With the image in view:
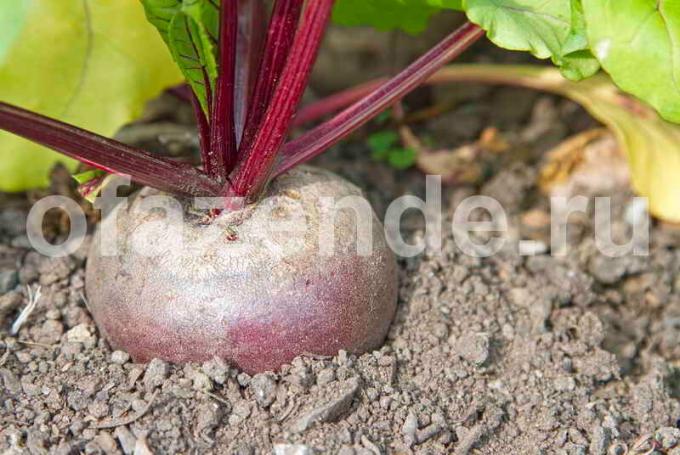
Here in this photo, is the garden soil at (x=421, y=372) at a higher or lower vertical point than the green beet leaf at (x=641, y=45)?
lower

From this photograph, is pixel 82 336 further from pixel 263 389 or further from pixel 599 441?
pixel 599 441

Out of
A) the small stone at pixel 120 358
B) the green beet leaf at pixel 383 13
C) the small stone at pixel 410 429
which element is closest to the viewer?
the small stone at pixel 410 429

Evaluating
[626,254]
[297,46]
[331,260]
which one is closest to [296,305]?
[331,260]

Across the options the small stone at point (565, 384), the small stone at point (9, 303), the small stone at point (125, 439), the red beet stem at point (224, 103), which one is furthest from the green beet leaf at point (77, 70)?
the small stone at point (565, 384)

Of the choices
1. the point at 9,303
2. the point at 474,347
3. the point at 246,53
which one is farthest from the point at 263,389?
the point at 246,53

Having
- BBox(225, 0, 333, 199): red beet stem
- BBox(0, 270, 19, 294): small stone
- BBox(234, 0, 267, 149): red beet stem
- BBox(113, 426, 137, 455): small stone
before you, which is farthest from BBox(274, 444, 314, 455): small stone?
BBox(0, 270, 19, 294): small stone

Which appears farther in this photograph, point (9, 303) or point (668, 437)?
point (9, 303)

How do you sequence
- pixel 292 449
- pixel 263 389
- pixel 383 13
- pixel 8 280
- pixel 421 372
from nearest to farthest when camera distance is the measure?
pixel 292 449, pixel 263 389, pixel 421 372, pixel 8 280, pixel 383 13

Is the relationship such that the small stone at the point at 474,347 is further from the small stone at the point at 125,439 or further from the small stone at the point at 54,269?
the small stone at the point at 54,269
